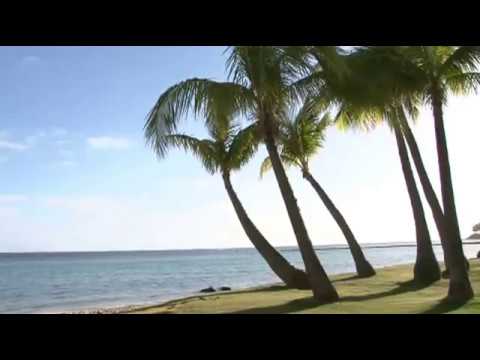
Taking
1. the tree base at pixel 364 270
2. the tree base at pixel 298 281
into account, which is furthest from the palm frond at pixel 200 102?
the tree base at pixel 364 270

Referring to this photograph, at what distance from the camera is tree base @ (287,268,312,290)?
13.6 meters

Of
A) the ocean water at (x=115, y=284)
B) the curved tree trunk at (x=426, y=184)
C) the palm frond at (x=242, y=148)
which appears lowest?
the ocean water at (x=115, y=284)

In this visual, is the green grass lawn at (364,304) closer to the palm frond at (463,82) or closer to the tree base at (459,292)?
the tree base at (459,292)

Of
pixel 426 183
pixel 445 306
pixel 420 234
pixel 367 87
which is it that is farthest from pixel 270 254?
pixel 445 306

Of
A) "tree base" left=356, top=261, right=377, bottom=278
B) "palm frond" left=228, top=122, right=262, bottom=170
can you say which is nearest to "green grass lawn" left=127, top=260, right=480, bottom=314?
"tree base" left=356, top=261, right=377, bottom=278

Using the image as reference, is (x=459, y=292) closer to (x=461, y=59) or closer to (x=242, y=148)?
(x=461, y=59)

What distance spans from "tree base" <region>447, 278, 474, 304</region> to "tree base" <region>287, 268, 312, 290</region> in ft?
17.0

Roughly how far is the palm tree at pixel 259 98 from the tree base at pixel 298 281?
3.80 m

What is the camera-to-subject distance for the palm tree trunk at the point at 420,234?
13.1 metres

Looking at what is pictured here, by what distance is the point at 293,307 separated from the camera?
9.20m

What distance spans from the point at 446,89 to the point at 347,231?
846 centimetres

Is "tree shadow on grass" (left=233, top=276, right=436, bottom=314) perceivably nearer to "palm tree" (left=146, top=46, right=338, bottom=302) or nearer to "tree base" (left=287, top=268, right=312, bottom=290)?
"palm tree" (left=146, top=46, right=338, bottom=302)
